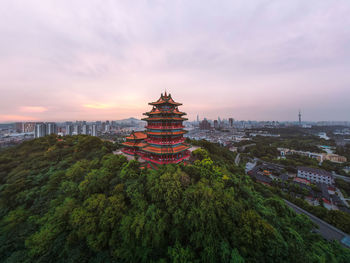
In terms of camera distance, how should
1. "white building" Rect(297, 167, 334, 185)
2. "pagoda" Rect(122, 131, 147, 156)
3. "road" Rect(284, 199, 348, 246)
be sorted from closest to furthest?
"road" Rect(284, 199, 348, 246), "pagoda" Rect(122, 131, 147, 156), "white building" Rect(297, 167, 334, 185)

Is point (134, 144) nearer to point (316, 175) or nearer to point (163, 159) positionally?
point (163, 159)

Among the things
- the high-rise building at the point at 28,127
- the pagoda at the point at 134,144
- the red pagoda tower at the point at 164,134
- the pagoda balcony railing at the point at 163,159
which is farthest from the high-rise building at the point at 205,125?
the high-rise building at the point at 28,127

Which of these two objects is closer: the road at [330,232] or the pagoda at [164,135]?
the road at [330,232]

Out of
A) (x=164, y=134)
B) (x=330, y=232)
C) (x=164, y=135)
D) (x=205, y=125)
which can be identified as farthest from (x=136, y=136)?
(x=205, y=125)

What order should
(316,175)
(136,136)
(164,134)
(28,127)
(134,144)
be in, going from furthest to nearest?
(28,127) → (316,175) → (136,136) → (134,144) → (164,134)

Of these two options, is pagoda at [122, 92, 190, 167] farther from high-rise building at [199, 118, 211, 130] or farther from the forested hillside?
high-rise building at [199, 118, 211, 130]

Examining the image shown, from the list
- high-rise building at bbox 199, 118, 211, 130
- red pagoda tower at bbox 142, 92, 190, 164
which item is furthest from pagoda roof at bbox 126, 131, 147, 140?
high-rise building at bbox 199, 118, 211, 130

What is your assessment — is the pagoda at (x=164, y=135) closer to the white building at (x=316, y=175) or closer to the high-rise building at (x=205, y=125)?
the white building at (x=316, y=175)
